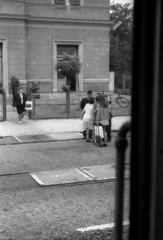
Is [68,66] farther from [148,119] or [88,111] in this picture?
[148,119]

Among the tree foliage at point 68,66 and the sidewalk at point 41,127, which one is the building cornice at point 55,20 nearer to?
the tree foliage at point 68,66

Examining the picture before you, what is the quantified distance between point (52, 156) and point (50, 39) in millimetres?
16127

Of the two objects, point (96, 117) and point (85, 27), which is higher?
point (85, 27)

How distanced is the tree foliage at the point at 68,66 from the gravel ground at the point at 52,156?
12.7 m

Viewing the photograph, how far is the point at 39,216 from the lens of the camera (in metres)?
5.85

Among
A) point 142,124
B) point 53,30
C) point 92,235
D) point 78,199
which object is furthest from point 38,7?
point 142,124

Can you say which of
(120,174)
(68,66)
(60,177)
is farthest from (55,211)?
(68,66)

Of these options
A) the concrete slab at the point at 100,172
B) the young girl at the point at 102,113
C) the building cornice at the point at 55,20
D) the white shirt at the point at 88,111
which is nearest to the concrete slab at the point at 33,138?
the white shirt at the point at 88,111

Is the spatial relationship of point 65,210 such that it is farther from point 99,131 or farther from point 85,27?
point 85,27

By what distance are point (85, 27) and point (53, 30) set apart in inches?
85.6

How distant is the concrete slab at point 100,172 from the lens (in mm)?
8141

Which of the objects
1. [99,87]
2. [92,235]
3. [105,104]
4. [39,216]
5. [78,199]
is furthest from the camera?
[99,87]

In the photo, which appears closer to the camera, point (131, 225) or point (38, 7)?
point (131, 225)

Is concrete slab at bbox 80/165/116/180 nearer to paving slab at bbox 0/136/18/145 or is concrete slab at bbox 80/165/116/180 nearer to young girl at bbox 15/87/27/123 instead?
paving slab at bbox 0/136/18/145
